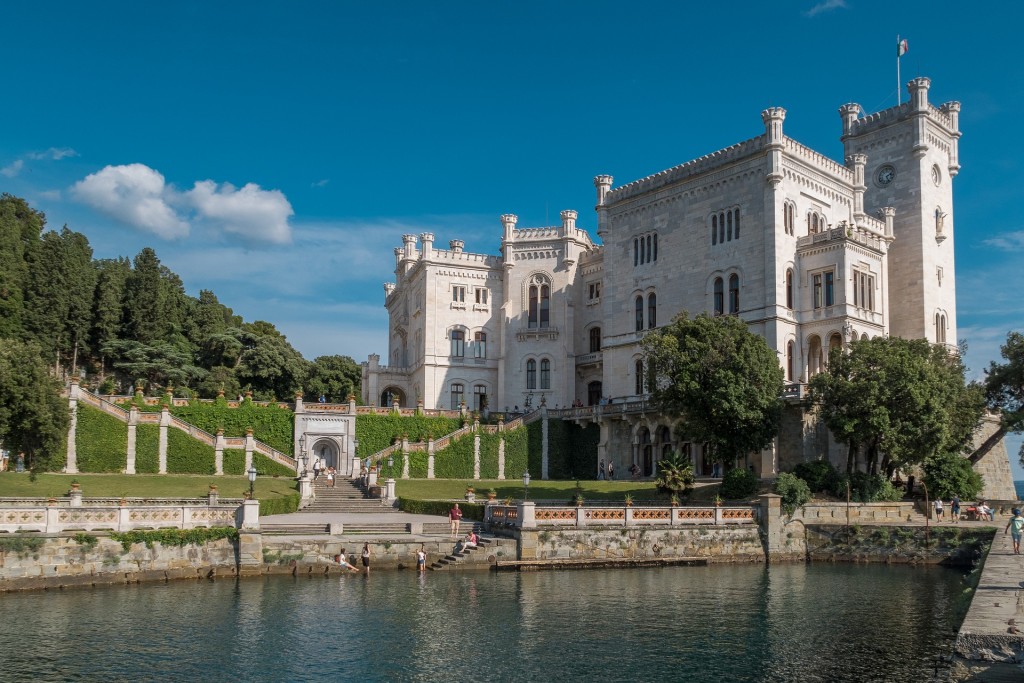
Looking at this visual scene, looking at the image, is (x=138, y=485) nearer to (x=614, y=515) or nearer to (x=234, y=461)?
(x=234, y=461)

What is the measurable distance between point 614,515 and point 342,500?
593 inches

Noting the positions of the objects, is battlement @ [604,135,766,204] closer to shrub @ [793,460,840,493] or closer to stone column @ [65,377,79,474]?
shrub @ [793,460,840,493]

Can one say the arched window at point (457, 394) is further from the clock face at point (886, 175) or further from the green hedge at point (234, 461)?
the clock face at point (886, 175)

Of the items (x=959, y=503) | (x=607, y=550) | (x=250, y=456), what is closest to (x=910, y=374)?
(x=959, y=503)

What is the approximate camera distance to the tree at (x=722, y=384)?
43.8 m

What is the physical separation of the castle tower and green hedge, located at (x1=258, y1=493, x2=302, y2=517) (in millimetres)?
40178

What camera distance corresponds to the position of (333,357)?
90.2 m

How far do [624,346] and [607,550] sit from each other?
1131 inches

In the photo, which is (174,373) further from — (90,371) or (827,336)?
(827,336)

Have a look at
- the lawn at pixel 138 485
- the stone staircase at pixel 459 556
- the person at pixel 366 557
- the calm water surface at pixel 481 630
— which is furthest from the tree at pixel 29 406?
the stone staircase at pixel 459 556

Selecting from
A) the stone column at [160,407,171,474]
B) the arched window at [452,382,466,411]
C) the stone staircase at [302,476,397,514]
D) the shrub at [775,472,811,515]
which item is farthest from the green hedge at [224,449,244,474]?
the shrub at [775,472,811,515]

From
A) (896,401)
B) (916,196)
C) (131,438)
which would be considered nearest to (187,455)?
(131,438)

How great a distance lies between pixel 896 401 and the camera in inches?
1631

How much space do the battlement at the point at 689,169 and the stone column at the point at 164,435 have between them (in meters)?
33.0
